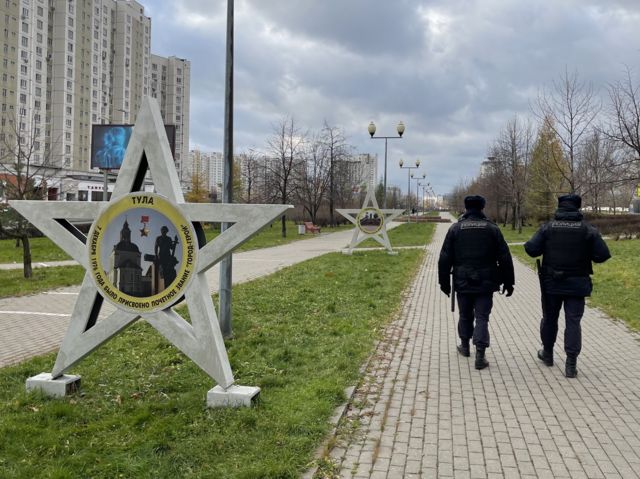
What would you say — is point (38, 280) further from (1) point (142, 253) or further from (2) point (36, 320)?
(1) point (142, 253)

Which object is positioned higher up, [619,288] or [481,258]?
[481,258]

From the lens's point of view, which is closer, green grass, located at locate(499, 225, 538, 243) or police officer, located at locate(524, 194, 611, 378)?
police officer, located at locate(524, 194, 611, 378)

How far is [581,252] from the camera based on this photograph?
17.9ft

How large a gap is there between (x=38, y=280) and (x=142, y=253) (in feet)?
32.0

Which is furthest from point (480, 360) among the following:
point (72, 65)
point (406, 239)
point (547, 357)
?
point (72, 65)

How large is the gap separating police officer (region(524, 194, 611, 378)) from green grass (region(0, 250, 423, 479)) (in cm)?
212

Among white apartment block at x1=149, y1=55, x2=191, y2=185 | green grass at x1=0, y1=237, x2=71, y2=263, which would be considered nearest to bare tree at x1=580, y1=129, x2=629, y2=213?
green grass at x1=0, y1=237, x2=71, y2=263


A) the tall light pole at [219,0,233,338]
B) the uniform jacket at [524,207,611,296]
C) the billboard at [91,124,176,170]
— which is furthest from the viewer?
the billboard at [91,124,176,170]

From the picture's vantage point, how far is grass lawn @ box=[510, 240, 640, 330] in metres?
9.16

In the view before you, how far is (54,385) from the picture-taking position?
4.82 m

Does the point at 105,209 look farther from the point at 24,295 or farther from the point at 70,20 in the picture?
the point at 70,20

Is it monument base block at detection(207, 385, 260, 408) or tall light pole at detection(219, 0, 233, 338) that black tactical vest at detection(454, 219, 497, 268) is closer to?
monument base block at detection(207, 385, 260, 408)

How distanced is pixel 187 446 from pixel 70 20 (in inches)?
3742

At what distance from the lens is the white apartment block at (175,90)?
115625 mm
